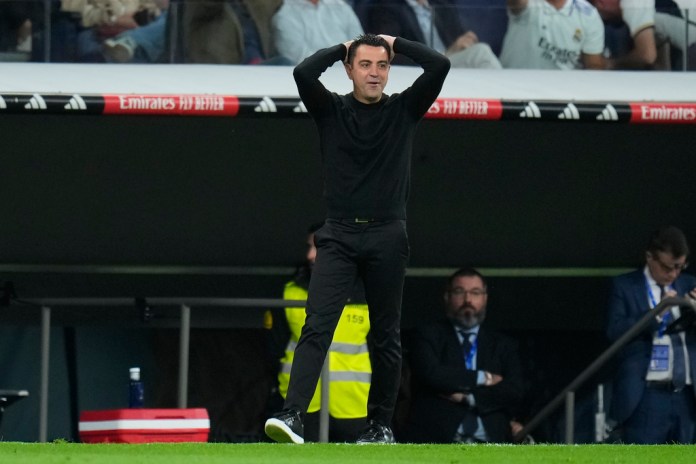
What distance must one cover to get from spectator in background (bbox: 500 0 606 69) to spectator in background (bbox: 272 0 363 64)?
2.89 feet

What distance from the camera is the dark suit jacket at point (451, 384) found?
30.8 feet

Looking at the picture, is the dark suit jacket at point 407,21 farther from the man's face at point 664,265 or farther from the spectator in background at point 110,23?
the man's face at point 664,265

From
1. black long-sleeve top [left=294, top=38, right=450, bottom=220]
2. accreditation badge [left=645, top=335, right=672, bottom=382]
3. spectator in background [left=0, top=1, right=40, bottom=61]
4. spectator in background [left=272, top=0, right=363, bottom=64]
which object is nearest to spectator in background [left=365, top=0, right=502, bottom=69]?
spectator in background [left=272, top=0, right=363, bottom=64]

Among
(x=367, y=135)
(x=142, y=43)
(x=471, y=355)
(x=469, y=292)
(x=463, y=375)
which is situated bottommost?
(x=463, y=375)

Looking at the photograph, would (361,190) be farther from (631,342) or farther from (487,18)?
(631,342)

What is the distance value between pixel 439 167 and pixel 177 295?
1904mm

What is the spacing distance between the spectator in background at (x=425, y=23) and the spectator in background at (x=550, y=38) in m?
0.24

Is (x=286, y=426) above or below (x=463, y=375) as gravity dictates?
below

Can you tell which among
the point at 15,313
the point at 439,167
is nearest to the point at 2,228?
the point at 15,313

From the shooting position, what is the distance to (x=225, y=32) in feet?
30.4

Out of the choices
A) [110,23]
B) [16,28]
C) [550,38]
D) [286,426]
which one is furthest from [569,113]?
[286,426]

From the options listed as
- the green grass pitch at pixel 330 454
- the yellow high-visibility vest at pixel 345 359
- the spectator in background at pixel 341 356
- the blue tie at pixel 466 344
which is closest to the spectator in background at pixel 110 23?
the spectator in background at pixel 341 356

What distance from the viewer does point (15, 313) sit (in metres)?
10.4

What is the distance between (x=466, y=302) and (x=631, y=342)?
972 mm
